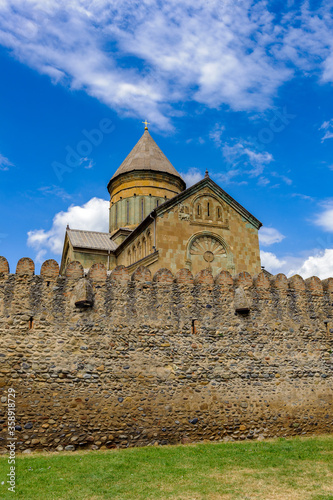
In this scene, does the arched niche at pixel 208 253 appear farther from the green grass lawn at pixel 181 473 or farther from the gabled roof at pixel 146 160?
the green grass lawn at pixel 181 473

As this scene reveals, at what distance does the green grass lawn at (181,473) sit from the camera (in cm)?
616

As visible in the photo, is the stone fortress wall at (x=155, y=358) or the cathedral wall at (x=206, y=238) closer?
the stone fortress wall at (x=155, y=358)

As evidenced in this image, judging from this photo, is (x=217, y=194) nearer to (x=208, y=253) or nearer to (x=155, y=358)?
(x=208, y=253)

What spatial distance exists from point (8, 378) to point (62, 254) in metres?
20.3

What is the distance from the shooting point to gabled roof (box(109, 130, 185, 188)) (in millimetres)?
26781

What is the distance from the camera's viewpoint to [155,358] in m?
9.66

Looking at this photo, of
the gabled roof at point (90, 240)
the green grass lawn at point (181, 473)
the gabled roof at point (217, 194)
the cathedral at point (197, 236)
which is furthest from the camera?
the gabled roof at point (90, 240)

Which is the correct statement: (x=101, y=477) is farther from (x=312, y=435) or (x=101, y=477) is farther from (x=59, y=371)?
(x=312, y=435)

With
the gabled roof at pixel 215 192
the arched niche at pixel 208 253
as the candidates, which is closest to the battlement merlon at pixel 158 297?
the arched niche at pixel 208 253

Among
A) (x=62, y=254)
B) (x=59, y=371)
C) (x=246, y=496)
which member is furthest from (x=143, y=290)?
(x=62, y=254)

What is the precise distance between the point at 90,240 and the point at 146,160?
609cm

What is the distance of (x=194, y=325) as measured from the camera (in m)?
10.2

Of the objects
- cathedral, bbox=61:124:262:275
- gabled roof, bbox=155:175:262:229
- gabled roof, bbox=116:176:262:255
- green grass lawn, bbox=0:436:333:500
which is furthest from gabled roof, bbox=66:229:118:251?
green grass lawn, bbox=0:436:333:500

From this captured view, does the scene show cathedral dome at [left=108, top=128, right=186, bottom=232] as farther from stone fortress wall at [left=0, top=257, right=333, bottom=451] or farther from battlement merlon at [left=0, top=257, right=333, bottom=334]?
stone fortress wall at [left=0, top=257, right=333, bottom=451]
